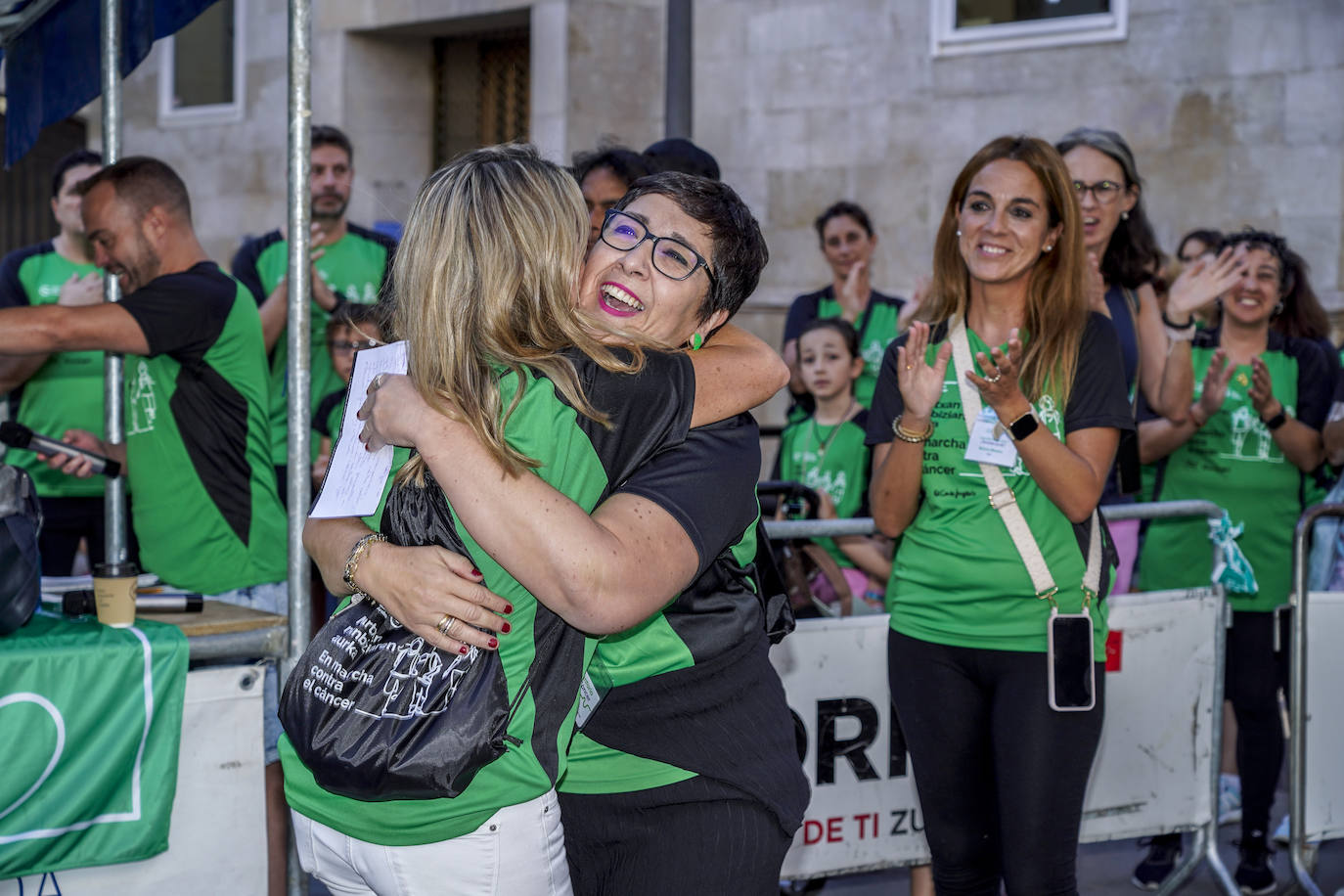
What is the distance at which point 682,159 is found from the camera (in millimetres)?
4145

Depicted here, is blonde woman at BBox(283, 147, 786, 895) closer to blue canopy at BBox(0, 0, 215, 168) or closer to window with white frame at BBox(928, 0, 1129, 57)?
blue canopy at BBox(0, 0, 215, 168)

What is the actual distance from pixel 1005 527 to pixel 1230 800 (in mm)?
2701

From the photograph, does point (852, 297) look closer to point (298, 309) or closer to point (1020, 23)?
point (1020, 23)

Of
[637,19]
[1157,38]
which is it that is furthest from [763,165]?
[1157,38]

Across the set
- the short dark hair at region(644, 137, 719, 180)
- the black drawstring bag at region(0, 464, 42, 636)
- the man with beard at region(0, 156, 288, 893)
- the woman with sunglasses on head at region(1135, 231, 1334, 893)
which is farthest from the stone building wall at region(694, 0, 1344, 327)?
the black drawstring bag at region(0, 464, 42, 636)

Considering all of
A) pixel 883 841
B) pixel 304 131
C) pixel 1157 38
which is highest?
pixel 1157 38

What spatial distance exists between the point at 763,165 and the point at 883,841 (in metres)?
7.58

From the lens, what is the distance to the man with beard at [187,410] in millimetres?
3963

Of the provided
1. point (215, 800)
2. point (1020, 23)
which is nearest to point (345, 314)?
point (215, 800)

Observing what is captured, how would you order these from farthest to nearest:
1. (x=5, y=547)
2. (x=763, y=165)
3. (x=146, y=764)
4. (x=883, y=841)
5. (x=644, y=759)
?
1. (x=763, y=165)
2. (x=883, y=841)
3. (x=146, y=764)
4. (x=5, y=547)
5. (x=644, y=759)

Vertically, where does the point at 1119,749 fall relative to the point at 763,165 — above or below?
below

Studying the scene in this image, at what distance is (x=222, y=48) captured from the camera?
1378cm

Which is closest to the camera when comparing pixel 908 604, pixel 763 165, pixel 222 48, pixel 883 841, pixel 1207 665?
pixel 908 604

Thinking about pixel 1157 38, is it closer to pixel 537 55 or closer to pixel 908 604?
pixel 537 55
